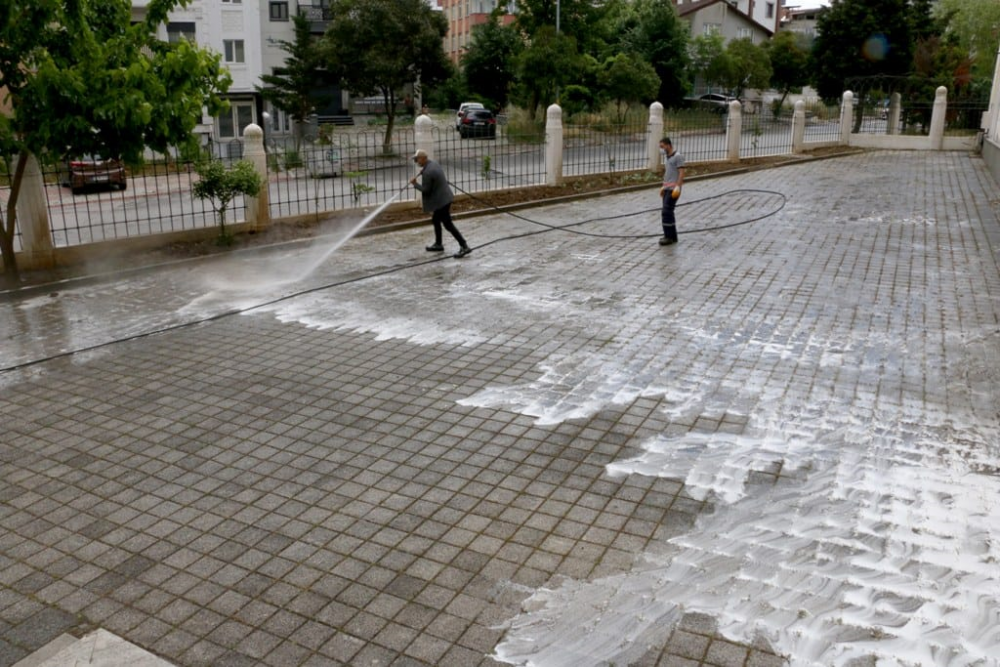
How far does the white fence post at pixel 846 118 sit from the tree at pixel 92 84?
25.3 meters

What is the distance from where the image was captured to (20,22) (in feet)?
33.8

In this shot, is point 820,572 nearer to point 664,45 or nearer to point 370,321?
point 370,321

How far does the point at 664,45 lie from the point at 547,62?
46.0 feet

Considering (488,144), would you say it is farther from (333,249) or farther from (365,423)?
(365,423)

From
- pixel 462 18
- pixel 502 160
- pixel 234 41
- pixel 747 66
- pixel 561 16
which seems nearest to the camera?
pixel 502 160

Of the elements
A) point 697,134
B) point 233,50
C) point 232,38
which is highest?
point 232,38

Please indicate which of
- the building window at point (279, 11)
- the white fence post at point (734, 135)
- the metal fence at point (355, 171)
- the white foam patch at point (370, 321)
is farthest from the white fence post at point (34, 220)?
the building window at point (279, 11)

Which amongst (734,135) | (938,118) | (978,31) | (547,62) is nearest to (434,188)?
(734,135)

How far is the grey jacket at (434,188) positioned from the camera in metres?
12.7

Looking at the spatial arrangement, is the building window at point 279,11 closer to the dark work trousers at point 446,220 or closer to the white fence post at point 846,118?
the white fence post at point 846,118

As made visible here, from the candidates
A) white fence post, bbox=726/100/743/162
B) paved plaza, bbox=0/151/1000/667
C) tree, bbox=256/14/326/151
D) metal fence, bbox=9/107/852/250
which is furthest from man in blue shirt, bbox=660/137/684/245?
tree, bbox=256/14/326/151

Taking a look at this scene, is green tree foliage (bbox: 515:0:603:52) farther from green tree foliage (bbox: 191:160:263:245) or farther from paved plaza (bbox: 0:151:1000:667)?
paved plaza (bbox: 0:151:1000:667)

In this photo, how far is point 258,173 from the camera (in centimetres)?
1402

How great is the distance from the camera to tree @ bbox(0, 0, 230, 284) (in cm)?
1038
